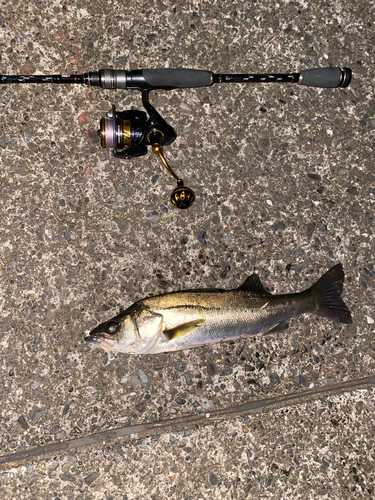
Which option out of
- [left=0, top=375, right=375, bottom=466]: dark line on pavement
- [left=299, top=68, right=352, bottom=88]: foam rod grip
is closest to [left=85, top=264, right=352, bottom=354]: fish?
[left=0, top=375, right=375, bottom=466]: dark line on pavement

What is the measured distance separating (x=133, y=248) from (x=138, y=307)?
58cm

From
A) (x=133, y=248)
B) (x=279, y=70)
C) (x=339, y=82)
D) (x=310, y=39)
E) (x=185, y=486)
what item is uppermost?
(x=310, y=39)

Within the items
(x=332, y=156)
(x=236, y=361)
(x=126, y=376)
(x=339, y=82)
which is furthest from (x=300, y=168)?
(x=126, y=376)

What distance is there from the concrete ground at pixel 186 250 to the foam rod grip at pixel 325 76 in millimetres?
295

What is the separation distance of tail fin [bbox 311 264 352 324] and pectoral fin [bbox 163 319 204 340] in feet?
3.23

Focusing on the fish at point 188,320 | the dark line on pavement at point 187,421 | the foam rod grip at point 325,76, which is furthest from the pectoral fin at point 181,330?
the foam rod grip at point 325,76

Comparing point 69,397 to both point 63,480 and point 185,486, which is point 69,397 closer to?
point 63,480

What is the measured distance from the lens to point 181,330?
2572 mm

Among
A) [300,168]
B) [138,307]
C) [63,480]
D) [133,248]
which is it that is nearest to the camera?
[138,307]

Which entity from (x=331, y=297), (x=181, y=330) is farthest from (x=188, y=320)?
(x=331, y=297)

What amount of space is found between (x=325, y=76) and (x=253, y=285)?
1708 millimetres

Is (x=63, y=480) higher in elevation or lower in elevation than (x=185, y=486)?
higher

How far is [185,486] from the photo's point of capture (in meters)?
2.88

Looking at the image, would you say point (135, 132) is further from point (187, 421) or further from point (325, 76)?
point (187, 421)
